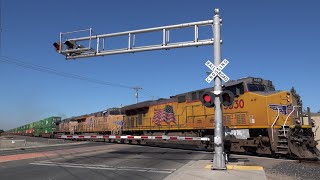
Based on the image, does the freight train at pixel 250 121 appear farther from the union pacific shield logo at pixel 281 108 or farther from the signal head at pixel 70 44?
the signal head at pixel 70 44

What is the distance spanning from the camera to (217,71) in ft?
38.8

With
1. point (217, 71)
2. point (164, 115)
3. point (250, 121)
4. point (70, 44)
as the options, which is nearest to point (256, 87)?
point (250, 121)

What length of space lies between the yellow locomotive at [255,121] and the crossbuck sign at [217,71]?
5.11ft

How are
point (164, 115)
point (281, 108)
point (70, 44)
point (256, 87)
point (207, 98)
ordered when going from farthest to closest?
point (164, 115)
point (256, 87)
point (281, 108)
point (70, 44)
point (207, 98)

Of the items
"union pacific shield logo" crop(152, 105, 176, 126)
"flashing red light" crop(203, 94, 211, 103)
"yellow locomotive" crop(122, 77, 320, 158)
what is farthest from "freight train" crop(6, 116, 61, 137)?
"flashing red light" crop(203, 94, 211, 103)

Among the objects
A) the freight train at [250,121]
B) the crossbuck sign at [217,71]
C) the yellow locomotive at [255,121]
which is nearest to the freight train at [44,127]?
the freight train at [250,121]

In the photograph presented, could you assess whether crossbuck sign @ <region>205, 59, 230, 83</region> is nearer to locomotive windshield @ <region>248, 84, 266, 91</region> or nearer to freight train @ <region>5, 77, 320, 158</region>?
freight train @ <region>5, 77, 320, 158</region>

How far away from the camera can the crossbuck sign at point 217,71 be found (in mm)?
11734

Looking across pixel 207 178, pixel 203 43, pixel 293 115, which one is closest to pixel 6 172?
pixel 207 178

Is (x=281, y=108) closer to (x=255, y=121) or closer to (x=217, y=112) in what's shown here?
(x=255, y=121)

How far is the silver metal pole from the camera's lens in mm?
11258

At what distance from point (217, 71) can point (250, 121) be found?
6.34 metres

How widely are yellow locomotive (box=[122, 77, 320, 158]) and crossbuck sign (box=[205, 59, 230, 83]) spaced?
1557 mm

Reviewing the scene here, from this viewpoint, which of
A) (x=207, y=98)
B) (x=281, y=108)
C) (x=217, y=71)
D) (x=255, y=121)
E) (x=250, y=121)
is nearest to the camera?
(x=217, y=71)
